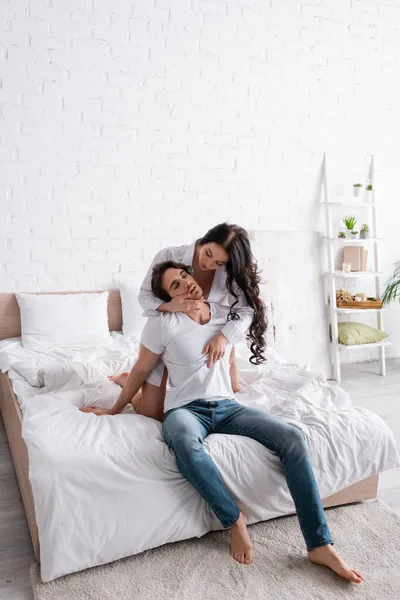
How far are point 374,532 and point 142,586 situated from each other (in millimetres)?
856

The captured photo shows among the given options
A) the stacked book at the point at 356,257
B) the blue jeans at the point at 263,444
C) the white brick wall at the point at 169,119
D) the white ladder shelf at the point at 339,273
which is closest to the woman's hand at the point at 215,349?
the blue jeans at the point at 263,444

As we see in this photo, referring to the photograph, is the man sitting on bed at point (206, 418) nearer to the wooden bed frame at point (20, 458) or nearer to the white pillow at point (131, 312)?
the wooden bed frame at point (20, 458)

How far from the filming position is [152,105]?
3963 mm

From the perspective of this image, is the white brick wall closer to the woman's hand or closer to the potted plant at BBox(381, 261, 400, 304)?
the potted plant at BBox(381, 261, 400, 304)

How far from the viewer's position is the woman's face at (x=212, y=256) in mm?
2182

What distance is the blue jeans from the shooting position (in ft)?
5.91

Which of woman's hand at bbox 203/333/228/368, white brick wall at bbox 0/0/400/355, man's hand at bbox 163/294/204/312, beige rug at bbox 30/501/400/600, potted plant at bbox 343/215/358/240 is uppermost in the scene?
white brick wall at bbox 0/0/400/355

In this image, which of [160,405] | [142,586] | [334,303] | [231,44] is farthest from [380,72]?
[142,586]

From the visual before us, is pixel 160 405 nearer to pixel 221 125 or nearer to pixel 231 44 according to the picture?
pixel 221 125

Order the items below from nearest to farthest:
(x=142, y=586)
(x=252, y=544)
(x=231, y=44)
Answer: (x=142, y=586)
(x=252, y=544)
(x=231, y=44)

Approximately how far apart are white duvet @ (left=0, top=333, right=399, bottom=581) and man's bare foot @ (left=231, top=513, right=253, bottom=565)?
10 cm

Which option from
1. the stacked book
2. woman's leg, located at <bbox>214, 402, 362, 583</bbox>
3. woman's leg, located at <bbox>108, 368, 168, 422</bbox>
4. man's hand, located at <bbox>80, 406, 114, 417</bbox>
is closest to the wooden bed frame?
man's hand, located at <bbox>80, 406, 114, 417</bbox>

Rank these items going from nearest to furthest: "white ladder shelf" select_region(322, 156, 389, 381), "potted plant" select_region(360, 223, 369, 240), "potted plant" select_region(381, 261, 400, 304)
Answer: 1. "white ladder shelf" select_region(322, 156, 389, 381)
2. "potted plant" select_region(360, 223, 369, 240)
3. "potted plant" select_region(381, 261, 400, 304)

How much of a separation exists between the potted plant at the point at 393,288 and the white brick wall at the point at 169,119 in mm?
772
